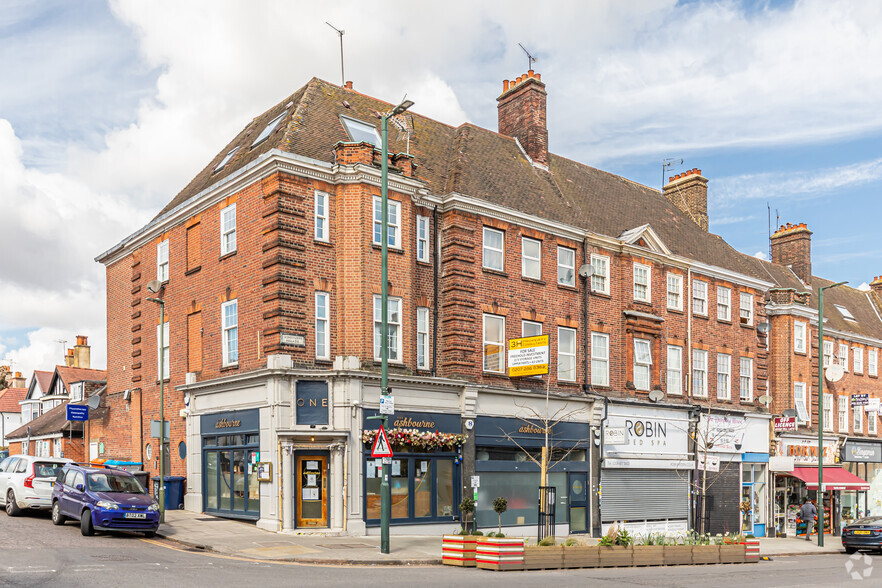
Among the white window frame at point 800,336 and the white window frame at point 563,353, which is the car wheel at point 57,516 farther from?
the white window frame at point 800,336

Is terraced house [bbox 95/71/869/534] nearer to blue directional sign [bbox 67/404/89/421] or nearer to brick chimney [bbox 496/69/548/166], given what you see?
brick chimney [bbox 496/69/548/166]

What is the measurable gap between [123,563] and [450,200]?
48.7 feet

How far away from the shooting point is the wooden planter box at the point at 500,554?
718 inches

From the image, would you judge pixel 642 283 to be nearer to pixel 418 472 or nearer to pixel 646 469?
pixel 646 469

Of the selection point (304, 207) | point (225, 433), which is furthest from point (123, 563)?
point (304, 207)

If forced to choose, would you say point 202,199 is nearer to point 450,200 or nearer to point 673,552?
point 450,200

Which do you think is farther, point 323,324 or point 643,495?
point 643,495

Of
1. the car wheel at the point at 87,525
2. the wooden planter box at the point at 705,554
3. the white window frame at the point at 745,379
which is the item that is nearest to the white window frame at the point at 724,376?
the white window frame at the point at 745,379

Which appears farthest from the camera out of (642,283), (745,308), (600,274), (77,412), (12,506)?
(745,308)

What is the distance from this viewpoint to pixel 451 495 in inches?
1021

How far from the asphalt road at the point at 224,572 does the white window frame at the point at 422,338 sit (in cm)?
860

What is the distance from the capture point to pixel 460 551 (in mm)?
18969

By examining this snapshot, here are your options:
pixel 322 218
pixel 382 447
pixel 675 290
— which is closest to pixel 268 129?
pixel 322 218

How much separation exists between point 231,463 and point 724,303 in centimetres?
2219
